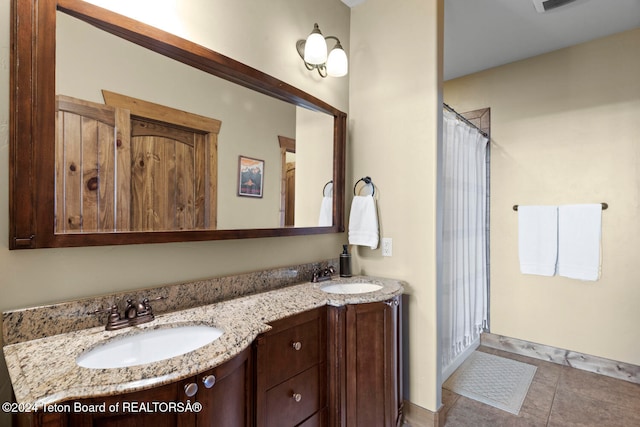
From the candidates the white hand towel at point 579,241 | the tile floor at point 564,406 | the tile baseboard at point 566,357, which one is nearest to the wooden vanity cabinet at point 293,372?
the tile floor at point 564,406

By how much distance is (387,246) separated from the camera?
204 cm

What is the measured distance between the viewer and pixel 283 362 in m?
1.26

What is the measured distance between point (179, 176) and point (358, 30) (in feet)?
5.69

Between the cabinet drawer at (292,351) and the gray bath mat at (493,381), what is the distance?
146cm

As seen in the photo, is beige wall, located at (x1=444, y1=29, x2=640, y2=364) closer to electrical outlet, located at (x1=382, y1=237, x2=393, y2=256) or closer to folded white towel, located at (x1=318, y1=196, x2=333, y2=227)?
electrical outlet, located at (x1=382, y1=237, x2=393, y2=256)

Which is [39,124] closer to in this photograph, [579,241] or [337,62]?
[337,62]

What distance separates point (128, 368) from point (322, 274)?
1.25m

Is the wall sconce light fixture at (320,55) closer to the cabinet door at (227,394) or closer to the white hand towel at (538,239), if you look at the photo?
the cabinet door at (227,394)

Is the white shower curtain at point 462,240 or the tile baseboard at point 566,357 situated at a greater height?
the white shower curtain at point 462,240

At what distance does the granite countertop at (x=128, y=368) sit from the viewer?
712 mm

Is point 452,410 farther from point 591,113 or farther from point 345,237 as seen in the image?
point 591,113

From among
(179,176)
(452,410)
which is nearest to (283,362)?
(179,176)

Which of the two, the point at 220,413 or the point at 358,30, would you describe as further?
the point at 358,30

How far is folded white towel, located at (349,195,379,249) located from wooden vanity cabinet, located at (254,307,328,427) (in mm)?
701
